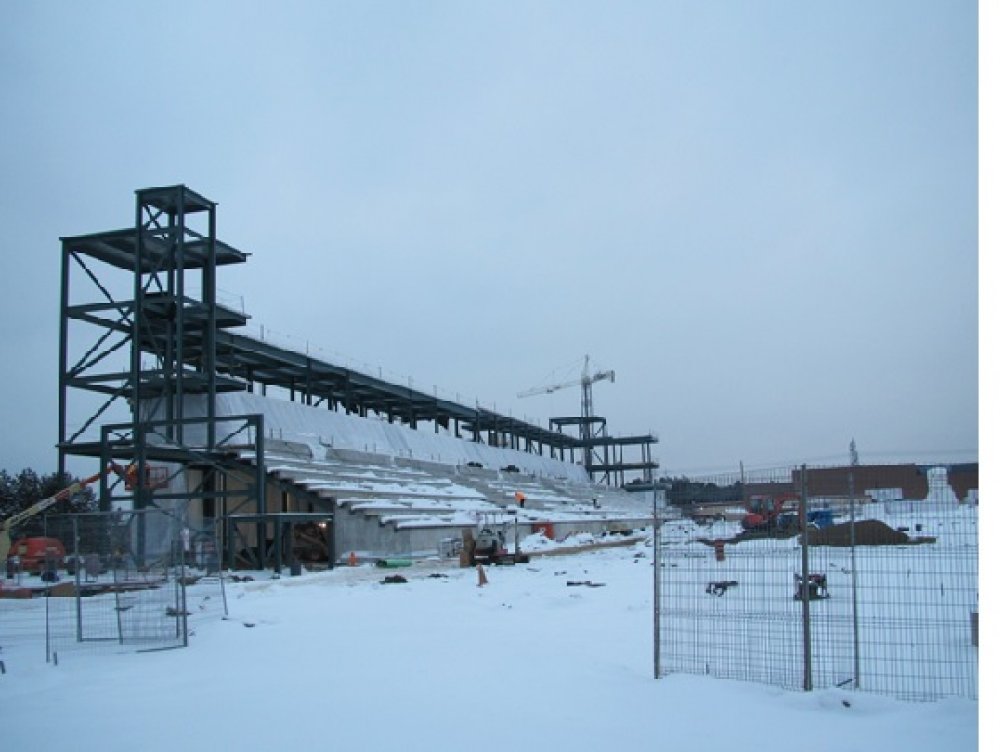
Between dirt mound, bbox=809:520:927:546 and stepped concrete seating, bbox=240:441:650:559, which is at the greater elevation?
dirt mound, bbox=809:520:927:546

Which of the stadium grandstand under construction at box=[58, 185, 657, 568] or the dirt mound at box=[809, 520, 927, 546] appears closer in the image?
→ the dirt mound at box=[809, 520, 927, 546]

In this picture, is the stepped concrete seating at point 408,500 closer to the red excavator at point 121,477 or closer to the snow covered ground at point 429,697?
the red excavator at point 121,477

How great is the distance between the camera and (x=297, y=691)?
11188 mm

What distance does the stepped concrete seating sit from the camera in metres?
39.8

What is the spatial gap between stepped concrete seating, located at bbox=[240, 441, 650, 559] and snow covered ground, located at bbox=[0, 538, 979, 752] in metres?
21.5

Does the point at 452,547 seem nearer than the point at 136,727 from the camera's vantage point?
No

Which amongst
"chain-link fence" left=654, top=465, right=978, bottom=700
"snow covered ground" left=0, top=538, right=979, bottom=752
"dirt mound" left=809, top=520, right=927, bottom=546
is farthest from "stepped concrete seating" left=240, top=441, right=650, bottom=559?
"chain-link fence" left=654, top=465, right=978, bottom=700

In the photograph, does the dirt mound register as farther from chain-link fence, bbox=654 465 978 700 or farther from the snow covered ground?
chain-link fence, bbox=654 465 978 700
